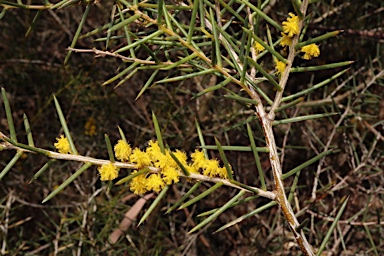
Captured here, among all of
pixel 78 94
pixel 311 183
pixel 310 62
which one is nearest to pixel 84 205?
pixel 78 94

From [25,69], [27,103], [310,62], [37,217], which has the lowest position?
[37,217]

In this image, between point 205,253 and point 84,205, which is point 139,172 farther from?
point 205,253

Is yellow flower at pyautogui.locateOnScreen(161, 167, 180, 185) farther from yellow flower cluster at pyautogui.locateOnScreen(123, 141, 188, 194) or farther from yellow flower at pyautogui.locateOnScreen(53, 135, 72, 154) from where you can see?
yellow flower at pyautogui.locateOnScreen(53, 135, 72, 154)

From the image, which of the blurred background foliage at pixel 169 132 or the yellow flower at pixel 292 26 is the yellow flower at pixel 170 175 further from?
the blurred background foliage at pixel 169 132

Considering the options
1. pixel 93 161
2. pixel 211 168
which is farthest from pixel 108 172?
pixel 211 168

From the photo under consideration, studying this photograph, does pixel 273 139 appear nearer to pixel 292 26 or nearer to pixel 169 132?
pixel 292 26

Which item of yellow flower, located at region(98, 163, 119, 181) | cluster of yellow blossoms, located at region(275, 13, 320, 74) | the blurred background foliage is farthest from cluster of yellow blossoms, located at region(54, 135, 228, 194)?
the blurred background foliage
